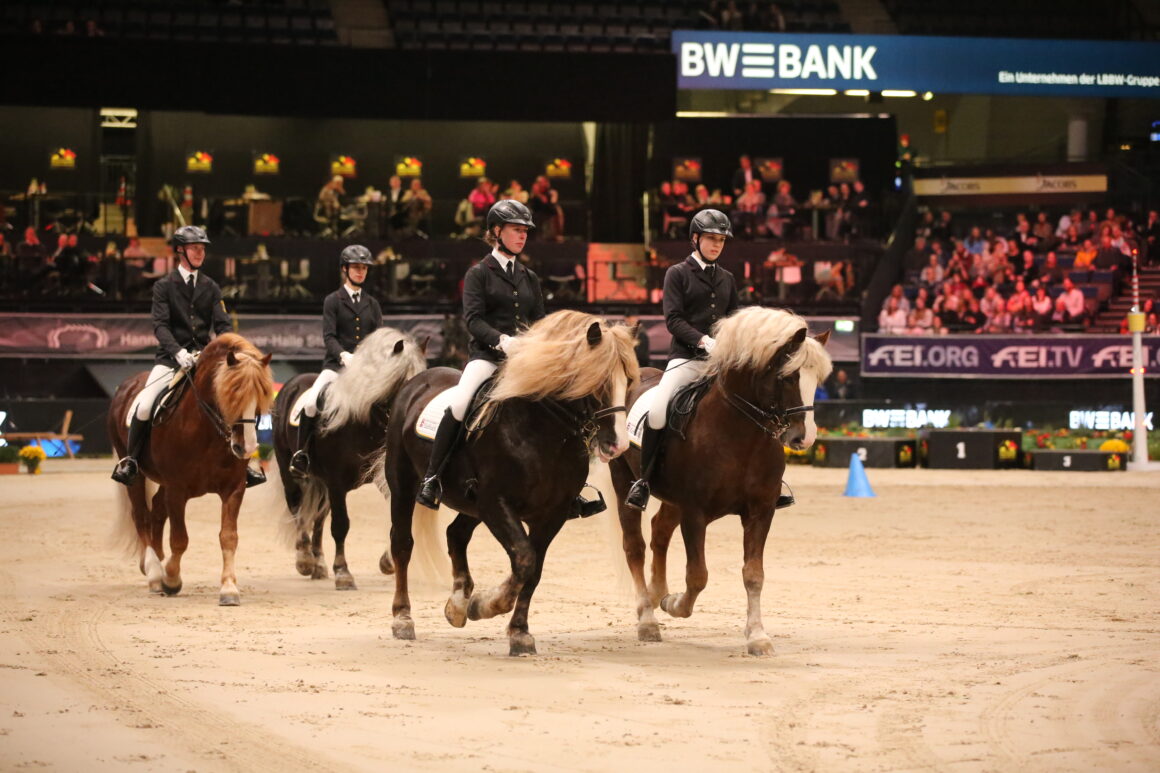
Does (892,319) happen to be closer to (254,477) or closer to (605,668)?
(254,477)

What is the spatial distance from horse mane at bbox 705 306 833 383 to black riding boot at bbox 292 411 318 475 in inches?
190

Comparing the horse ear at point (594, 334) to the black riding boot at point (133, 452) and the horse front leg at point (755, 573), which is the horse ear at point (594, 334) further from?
the black riding boot at point (133, 452)

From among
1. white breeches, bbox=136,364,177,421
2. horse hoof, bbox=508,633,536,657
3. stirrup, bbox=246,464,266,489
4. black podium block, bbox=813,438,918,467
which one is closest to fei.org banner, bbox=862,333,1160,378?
black podium block, bbox=813,438,918,467

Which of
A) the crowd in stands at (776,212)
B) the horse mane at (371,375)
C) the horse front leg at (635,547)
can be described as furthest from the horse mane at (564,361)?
the crowd in stands at (776,212)

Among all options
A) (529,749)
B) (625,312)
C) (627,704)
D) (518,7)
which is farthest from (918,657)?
(518,7)

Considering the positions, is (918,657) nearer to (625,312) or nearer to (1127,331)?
(625,312)

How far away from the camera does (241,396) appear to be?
11.5 meters

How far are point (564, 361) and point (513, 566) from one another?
1.29m

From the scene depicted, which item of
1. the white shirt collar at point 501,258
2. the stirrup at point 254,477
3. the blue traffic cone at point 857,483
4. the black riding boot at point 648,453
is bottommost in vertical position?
the blue traffic cone at point 857,483

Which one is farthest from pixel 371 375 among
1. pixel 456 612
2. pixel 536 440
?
pixel 536 440

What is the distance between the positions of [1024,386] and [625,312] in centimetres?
835

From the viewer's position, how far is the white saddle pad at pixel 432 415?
937 cm

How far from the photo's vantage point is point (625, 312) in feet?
97.1

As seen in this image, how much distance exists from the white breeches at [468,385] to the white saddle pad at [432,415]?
165 mm
